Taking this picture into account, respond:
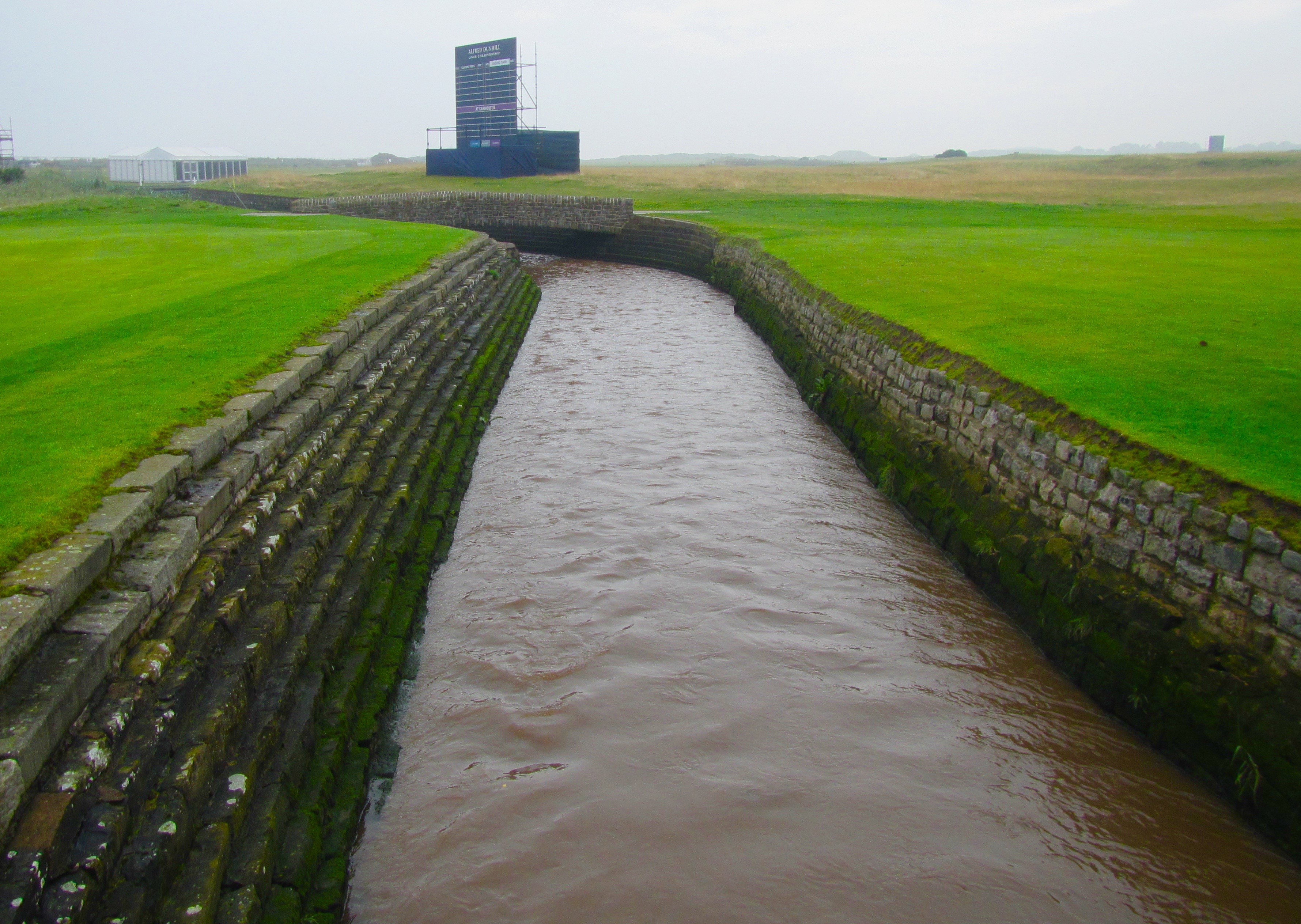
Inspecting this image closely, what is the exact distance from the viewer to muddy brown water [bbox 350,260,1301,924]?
4.58 meters

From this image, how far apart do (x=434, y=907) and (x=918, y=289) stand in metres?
12.0

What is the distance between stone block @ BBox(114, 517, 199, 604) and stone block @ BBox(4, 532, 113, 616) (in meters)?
0.12

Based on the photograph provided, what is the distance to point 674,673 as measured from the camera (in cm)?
636

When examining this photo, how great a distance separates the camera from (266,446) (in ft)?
21.2

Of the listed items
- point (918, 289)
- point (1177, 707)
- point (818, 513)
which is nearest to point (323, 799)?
point (1177, 707)

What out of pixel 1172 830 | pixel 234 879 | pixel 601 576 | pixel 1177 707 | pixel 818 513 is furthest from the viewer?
pixel 818 513

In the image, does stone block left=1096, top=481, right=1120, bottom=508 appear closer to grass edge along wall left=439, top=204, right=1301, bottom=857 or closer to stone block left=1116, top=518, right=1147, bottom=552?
grass edge along wall left=439, top=204, right=1301, bottom=857

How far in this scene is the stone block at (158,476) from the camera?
5.06 metres

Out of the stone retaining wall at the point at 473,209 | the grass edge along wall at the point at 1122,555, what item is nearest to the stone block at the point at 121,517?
the grass edge along wall at the point at 1122,555

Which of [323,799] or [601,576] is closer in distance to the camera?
[323,799]

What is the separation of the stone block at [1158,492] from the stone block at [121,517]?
6.25 metres

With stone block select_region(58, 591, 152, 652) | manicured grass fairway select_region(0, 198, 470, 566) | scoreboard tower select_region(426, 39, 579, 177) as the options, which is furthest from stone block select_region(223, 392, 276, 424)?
scoreboard tower select_region(426, 39, 579, 177)

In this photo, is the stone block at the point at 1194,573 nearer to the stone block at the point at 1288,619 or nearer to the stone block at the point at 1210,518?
the stone block at the point at 1210,518

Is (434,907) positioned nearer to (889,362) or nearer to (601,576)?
(601,576)
